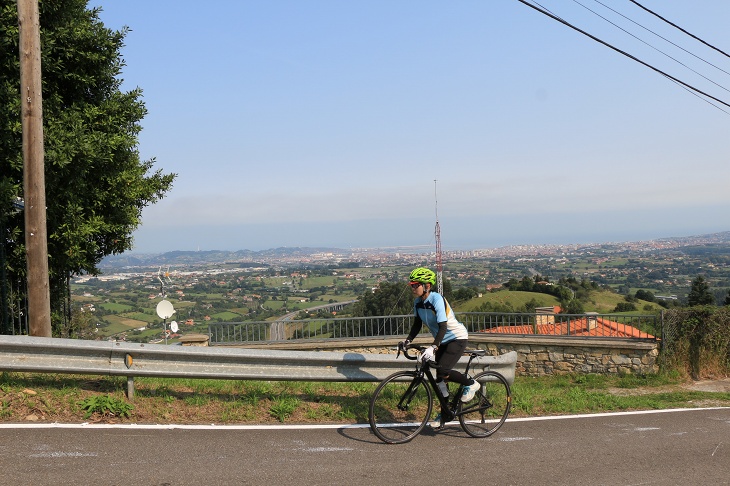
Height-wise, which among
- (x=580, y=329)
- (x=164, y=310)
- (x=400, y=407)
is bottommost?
(x=580, y=329)

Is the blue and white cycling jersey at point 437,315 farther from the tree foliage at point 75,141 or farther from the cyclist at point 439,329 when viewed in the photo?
the tree foliage at point 75,141

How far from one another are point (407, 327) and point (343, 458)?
13138 mm

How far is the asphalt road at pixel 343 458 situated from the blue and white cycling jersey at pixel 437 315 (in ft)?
3.59

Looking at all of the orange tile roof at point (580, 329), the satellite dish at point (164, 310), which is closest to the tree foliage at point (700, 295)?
the orange tile roof at point (580, 329)

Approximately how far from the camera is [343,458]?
5496 mm

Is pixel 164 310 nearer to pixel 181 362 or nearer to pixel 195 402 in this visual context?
pixel 195 402

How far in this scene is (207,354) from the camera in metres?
6.60

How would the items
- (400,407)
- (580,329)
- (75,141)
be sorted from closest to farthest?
(400,407)
(75,141)
(580,329)

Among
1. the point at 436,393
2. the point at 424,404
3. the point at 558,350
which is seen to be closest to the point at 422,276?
the point at 436,393

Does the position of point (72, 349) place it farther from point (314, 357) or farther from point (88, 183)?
point (88, 183)

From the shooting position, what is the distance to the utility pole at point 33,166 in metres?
7.62

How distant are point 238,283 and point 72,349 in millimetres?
35411

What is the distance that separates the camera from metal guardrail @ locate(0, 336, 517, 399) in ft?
20.5

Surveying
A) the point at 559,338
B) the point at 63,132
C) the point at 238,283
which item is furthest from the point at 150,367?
the point at 238,283
